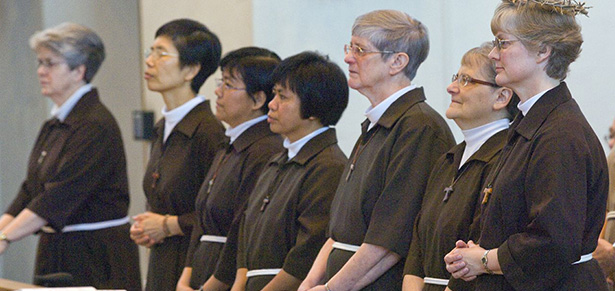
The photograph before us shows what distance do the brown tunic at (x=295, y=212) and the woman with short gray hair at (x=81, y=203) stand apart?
1393 millimetres

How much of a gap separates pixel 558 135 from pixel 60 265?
3229mm

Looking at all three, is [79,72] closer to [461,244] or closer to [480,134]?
[480,134]

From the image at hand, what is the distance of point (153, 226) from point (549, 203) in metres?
2.43

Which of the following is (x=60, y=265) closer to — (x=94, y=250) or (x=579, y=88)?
(x=94, y=250)

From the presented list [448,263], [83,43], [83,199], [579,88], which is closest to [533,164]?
[448,263]

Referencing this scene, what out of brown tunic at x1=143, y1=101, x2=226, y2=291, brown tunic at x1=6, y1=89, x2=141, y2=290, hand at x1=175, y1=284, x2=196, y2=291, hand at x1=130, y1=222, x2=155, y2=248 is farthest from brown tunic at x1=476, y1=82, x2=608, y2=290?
brown tunic at x1=6, y1=89, x2=141, y2=290

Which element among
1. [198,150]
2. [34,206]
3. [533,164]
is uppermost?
[533,164]

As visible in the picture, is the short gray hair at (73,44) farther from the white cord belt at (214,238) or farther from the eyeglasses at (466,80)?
the eyeglasses at (466,80)

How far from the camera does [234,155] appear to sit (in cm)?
420

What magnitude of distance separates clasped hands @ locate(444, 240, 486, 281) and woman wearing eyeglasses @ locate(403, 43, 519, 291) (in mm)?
178

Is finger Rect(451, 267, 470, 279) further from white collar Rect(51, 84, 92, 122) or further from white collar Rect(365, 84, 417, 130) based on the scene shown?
white collar Rect(51, 84, 92, 122)

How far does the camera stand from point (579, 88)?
3.93 metres

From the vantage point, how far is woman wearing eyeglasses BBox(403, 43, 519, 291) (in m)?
2.92

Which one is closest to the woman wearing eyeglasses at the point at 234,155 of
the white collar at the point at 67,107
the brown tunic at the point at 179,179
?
the brown tunic at the point at 179,179
